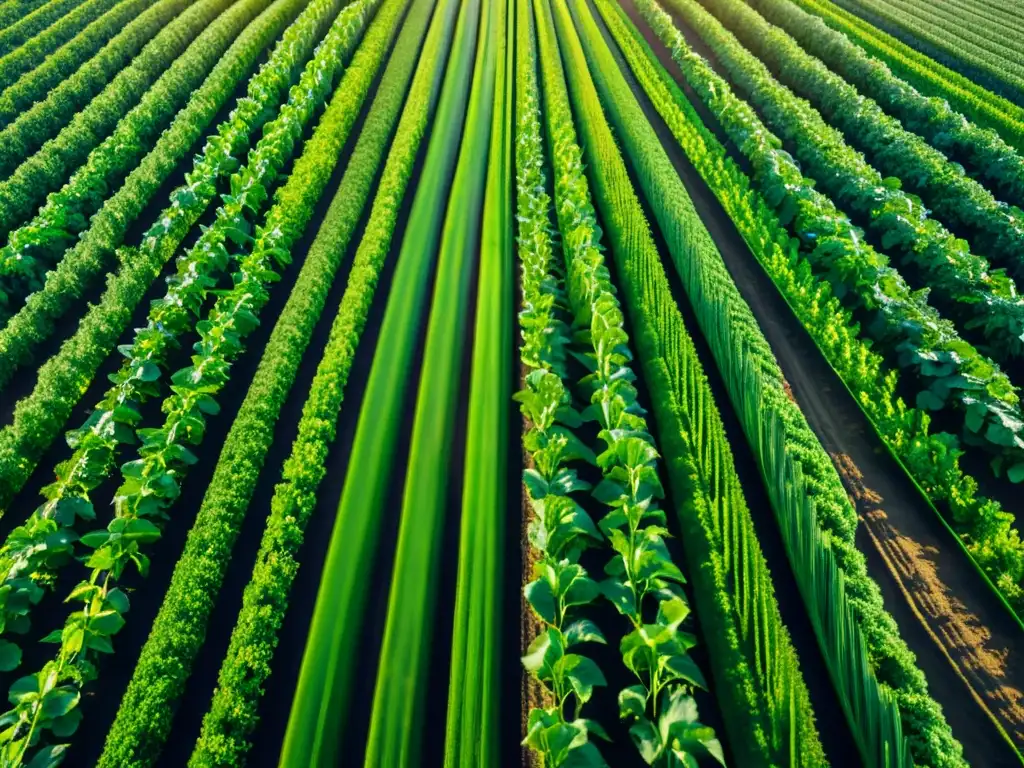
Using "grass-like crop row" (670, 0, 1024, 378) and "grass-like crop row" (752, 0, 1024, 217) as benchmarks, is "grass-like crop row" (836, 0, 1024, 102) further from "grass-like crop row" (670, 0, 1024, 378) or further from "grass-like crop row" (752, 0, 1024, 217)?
"grass-like crop row" (670, 0, 1024, 378)

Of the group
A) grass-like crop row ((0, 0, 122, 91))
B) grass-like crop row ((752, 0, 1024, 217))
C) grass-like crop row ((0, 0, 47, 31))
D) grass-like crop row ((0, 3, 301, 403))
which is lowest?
grass-like crop row ((0, 3, 301, 403))

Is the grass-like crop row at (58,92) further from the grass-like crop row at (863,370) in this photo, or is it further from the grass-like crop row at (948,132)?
the grass-like crop row at (948,132)

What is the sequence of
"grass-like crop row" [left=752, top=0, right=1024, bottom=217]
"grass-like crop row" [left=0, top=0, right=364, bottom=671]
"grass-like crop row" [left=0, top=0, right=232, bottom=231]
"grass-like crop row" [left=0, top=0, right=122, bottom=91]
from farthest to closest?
1. "grass-like crop row" [left=0, top=0, right=122, bottom=91]
2. "grass-like crop row" [left=0, top=0, right=232, bottom=231]
3. "grass-like crop row" [left=752, top=0, right=1024, bottom=217]
4. "grass-like crop row" [left=0, top=0, right=364, bottom=671]

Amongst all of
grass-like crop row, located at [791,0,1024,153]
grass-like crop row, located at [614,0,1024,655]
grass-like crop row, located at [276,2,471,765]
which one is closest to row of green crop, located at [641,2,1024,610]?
grass-like crop row, located at [614,0,1024,655]

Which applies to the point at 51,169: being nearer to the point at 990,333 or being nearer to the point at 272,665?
the point at 272,665

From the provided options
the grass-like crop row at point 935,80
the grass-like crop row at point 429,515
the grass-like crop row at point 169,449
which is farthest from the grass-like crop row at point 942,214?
the grass-like crop row at point 169,449

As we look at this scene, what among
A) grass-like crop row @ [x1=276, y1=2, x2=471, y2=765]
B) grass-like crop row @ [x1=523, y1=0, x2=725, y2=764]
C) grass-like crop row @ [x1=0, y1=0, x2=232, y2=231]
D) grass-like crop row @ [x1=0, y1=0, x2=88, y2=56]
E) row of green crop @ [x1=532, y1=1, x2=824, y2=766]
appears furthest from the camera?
grass-like crop row @ [x1=0, y1=0, x2=88, y2=56]

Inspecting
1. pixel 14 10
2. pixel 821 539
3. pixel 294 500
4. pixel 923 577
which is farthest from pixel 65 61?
pixel 923 577
